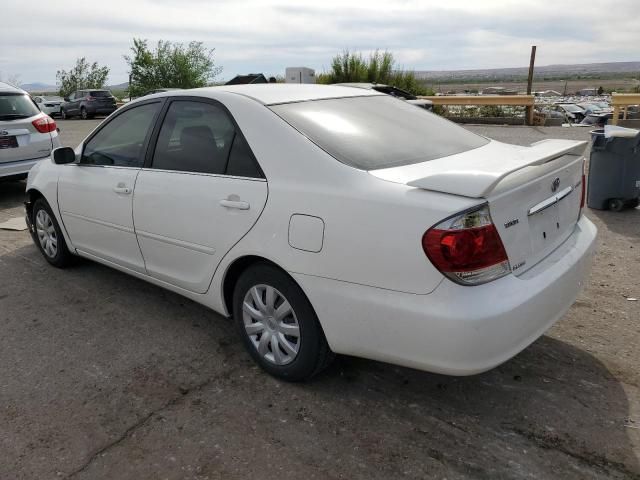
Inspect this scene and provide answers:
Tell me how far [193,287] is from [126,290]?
4.43 ft

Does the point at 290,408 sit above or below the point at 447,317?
below

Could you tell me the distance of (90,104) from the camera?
2973 centimetres

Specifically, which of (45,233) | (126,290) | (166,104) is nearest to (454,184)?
(166,104)

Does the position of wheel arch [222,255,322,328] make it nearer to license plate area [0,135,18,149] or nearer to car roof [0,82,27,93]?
license plate area [0,135,18,149]

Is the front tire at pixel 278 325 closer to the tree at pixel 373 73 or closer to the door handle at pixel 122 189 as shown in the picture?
the door handle at pixel 122 189

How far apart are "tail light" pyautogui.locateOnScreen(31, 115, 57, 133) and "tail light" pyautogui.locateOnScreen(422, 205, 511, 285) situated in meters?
7.75

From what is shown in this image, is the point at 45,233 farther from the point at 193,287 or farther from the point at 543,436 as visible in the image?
the point at 543,436

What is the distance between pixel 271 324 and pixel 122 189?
62.8 inches

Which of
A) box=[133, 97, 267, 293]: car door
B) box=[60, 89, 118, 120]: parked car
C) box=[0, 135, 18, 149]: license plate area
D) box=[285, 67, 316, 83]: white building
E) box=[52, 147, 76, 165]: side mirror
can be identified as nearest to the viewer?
box=[133, 97, 267, 293]: car door

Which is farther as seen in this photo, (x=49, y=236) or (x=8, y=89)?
(x=8, y=89)

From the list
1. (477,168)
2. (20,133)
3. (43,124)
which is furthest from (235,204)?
(43,124)

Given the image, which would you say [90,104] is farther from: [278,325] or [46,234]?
[278,325]

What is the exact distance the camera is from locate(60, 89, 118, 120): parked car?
29781mm

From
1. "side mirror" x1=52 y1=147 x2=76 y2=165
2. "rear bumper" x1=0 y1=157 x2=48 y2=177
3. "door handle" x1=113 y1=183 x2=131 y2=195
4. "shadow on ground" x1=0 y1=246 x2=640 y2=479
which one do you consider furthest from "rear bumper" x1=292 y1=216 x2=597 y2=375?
"rear bumper" x1=0 y1=157 x2=48 y2=177
